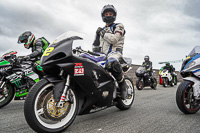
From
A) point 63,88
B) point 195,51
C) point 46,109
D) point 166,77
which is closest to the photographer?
point 46,109

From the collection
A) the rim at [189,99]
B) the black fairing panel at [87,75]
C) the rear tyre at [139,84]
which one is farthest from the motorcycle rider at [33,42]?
the rear tyre at [139,84]

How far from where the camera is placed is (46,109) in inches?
78.2

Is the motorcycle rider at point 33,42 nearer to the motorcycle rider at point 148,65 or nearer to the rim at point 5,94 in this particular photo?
the rim at point 5,94

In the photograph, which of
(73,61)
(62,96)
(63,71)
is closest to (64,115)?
(62,96)

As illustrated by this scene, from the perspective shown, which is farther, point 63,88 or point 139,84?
point 139,84

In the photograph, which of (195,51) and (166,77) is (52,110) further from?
(166,77)

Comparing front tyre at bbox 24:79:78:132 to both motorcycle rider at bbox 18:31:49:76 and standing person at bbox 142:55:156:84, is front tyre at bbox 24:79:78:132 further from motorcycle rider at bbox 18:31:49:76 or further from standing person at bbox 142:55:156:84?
standing person at bbox 142:55:156:84

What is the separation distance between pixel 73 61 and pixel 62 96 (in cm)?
47

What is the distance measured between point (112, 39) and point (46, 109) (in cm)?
181

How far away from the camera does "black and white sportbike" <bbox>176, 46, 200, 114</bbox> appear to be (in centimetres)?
306

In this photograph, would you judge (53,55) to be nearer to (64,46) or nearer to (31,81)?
(64,46)

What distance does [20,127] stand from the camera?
2.34 metres

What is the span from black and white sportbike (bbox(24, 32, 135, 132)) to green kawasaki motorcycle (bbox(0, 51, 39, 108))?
7.77ft

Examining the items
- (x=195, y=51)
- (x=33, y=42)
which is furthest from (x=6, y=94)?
(x=195, y=51)
